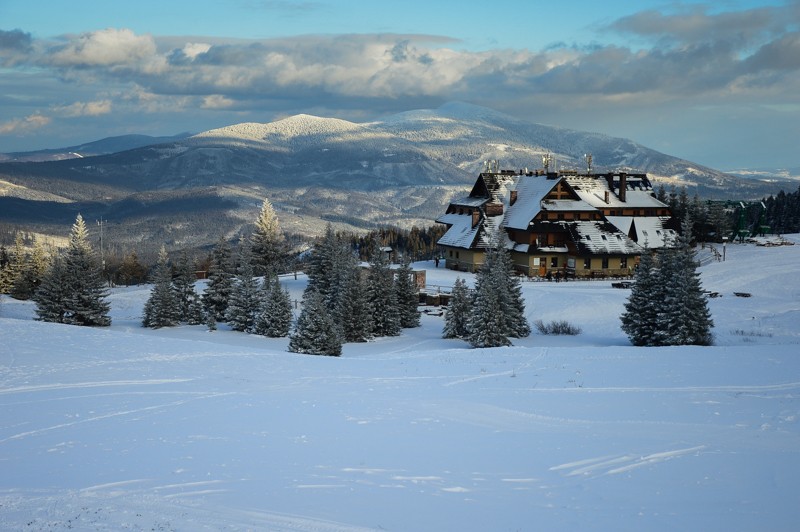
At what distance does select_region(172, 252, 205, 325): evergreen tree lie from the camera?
132 ft

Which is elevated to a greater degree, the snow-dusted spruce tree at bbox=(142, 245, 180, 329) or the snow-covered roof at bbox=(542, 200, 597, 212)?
the snow-covered roof at bbox=(542, 200, 597, 212)

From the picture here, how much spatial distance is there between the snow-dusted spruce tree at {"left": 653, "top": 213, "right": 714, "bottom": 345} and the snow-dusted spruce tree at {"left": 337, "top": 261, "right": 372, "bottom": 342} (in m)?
14.1

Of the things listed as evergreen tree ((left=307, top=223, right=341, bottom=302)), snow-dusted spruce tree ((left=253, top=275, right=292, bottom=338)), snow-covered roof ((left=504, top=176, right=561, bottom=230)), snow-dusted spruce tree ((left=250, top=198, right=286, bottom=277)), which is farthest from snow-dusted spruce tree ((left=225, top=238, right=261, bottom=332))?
snow-covered roof ((left=504, top=176, right=561, bottom=230))

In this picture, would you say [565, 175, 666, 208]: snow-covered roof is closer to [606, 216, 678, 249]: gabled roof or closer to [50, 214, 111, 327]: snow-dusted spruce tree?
[606, 216, 678, 249]: gabled roof

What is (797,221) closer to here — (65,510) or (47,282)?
(47,282)

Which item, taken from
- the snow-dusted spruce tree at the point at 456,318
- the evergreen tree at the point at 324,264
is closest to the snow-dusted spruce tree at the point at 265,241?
the evergreen tree at the point at 324,264

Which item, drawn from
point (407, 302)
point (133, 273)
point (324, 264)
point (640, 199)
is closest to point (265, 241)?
point (324, 264)

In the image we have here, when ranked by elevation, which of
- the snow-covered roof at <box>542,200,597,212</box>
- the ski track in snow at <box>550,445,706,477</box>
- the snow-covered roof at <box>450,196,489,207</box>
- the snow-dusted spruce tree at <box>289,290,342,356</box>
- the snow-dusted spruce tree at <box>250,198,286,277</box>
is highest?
the snow-covered roof at <box>450,196,489,207</box>

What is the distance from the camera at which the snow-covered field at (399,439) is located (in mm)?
10156

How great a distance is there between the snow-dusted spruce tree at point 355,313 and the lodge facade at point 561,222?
18401 mm

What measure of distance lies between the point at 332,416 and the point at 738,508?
823cm

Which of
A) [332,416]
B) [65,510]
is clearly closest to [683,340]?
[332,416]

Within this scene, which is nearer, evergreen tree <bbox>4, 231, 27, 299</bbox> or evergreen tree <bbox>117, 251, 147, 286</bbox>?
evergreen tree <bbox>4, 231, 27, 299</bbox>

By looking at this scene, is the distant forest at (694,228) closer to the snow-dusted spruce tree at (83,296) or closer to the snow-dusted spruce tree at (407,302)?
the snow-dusted spruce tree at (407,302)
